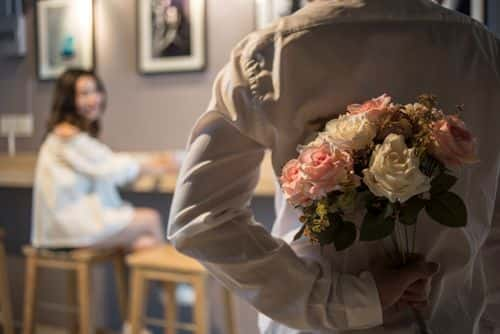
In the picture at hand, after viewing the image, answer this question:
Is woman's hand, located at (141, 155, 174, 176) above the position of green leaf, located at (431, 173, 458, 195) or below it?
below

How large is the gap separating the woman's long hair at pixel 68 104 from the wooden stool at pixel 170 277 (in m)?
0.78

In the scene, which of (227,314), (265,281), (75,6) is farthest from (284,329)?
(75,6)

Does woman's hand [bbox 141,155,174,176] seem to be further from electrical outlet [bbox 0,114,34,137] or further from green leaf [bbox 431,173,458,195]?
green leaf [bbox 431,173,458,195]

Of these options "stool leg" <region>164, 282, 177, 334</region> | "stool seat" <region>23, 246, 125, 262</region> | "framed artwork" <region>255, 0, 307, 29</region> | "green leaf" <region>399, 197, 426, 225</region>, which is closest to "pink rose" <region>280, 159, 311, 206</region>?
"green leaf" <region>399, 197, 426, 225</region>

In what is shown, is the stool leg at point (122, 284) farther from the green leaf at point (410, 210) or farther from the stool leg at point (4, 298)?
the green leaf at point (410, 210)

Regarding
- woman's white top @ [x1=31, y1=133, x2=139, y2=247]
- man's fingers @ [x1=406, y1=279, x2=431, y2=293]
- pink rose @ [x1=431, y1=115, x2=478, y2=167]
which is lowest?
woman's white top @ [x1=31, y1=133, x2=139, y2=247]

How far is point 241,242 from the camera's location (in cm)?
84

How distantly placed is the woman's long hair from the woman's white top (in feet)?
0.24

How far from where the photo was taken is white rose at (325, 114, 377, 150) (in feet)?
2.44

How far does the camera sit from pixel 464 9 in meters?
2.06

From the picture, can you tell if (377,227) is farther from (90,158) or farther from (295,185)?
(90,158)

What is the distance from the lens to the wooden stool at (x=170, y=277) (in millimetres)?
2113

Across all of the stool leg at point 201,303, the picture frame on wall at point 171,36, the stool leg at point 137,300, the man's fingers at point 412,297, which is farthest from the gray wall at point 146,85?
the man's fingers at point 412,297

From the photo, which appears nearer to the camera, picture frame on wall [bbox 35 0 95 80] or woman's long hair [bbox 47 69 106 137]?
woman's long hair [bbox 47 69 106 137]
